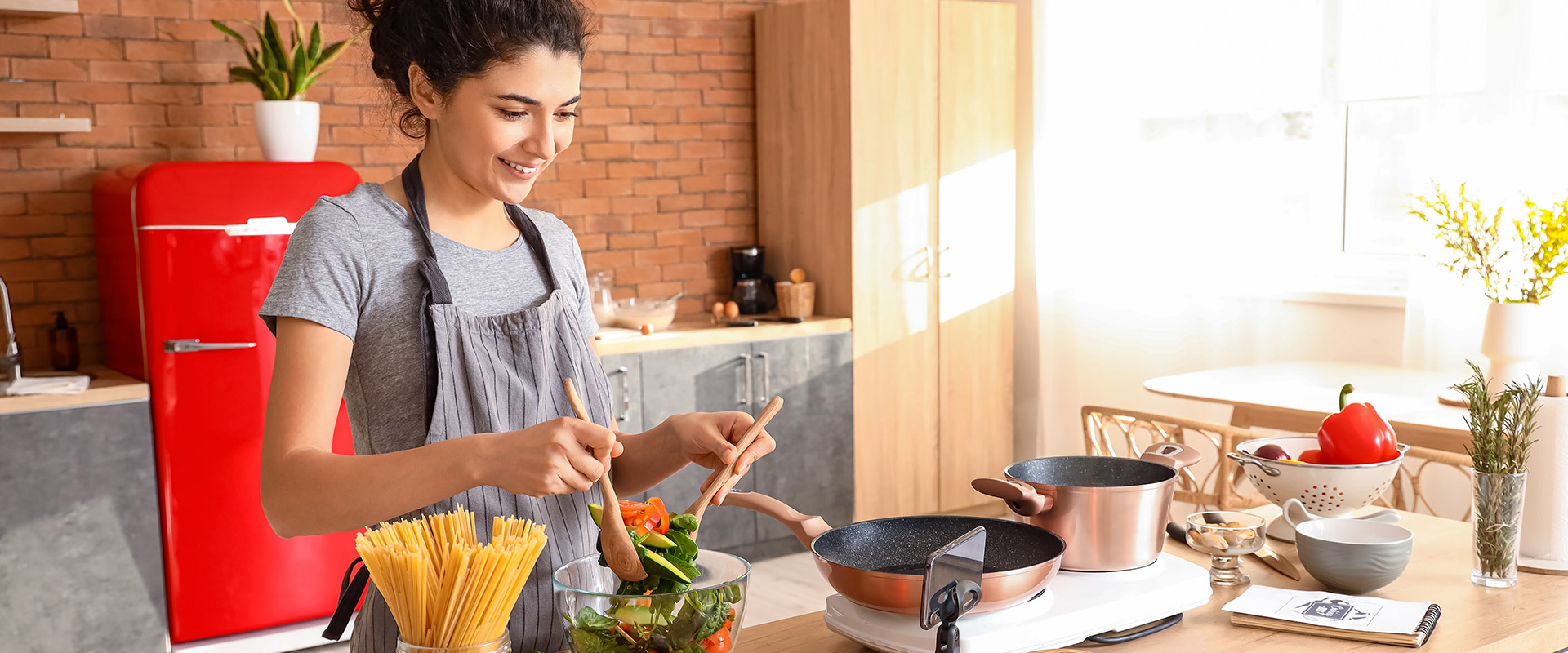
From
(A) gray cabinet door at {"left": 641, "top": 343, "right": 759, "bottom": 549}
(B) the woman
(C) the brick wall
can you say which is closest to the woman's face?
(B) the woman

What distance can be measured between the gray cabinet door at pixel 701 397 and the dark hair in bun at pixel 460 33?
2.75 meters

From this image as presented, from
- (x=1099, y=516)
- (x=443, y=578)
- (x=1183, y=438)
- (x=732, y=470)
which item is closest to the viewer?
(x=443, y=578)

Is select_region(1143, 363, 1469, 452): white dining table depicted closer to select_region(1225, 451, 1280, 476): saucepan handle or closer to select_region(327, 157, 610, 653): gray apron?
select_region(1225, 451, 1280, 476): saucepan handle

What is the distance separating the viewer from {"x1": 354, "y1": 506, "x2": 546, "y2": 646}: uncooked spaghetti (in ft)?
3.32

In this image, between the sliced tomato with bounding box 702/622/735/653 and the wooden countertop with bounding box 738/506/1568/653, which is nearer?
the sliced tomato with bounding box 702/622/735/653

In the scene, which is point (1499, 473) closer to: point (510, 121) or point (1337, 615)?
point (1337, 615)

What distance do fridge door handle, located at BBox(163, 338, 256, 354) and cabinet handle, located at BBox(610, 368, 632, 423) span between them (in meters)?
1.18

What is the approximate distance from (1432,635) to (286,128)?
3.26 meters

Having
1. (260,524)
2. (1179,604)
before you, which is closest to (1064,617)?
(1179,604)

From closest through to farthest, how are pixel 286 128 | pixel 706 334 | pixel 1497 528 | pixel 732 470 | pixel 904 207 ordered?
pixel 732 470, pixel 1497 528, pixel 286 128, pixel 706 334, pixel 904 207

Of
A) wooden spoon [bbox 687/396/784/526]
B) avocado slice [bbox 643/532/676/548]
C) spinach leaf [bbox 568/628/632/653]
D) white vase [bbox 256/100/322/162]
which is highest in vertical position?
white vase [bbox 256/100/322/162]

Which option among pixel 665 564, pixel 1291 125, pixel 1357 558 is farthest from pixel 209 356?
pixel 1291 125

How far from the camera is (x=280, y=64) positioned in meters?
3.62

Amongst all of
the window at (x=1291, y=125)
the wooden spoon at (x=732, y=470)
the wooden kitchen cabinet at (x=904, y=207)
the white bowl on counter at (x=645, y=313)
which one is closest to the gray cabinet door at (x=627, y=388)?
the white bowl on counter at (x=645, y=313)
